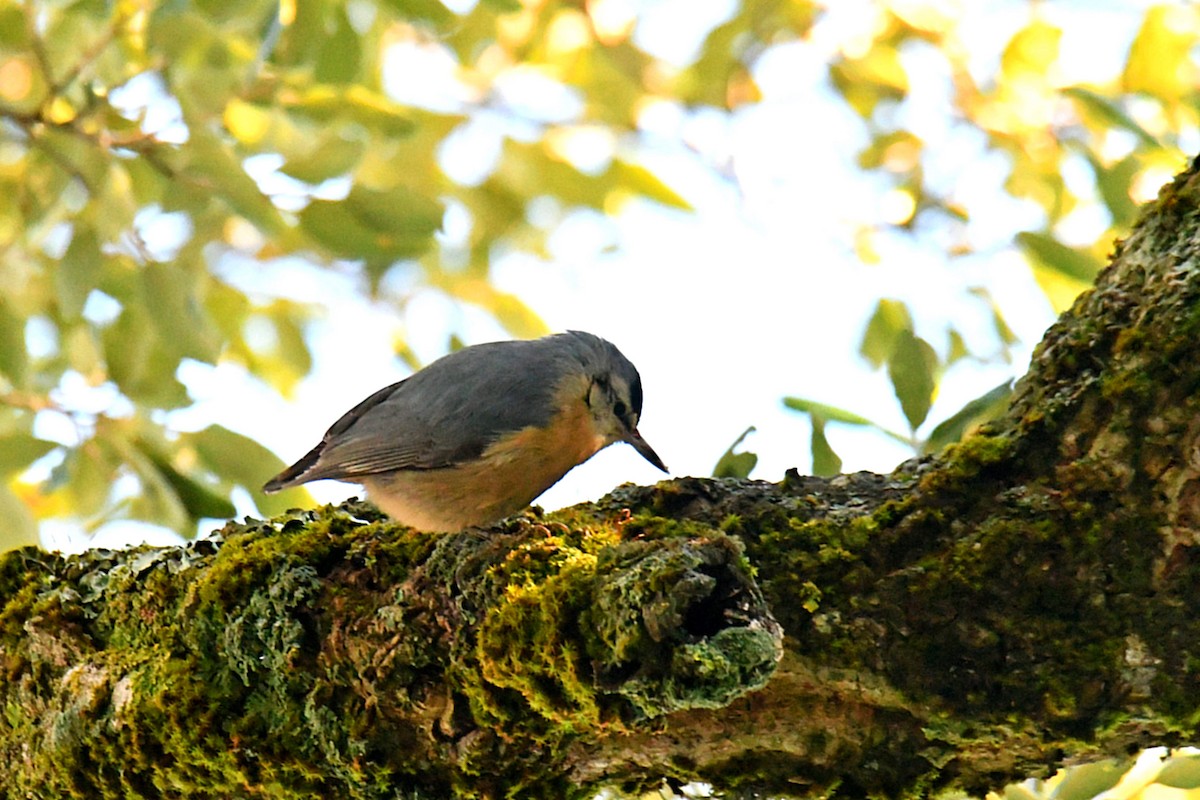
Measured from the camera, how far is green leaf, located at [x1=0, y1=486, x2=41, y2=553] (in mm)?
2764

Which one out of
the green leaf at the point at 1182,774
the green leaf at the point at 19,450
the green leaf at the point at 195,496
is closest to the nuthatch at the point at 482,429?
the green leaf at the point at 195,496

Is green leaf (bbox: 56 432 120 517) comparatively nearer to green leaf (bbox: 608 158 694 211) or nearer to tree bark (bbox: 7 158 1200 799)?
tree bark (bbox: 7 158 1200 799)

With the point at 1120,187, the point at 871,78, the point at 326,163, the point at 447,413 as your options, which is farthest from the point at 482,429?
the point at 871,78

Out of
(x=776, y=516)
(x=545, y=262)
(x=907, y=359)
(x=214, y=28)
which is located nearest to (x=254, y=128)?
Result: (x=214, y=28)

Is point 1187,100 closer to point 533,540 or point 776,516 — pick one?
point 776,516

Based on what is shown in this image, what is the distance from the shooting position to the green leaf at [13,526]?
276 centimetres

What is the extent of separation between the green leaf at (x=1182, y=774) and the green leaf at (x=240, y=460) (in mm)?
2085

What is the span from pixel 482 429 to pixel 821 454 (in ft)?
3.03

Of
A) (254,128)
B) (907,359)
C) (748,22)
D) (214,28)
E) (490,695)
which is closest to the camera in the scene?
(490,695)

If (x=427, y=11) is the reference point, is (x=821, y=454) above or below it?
below

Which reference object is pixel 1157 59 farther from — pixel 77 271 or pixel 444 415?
pixel 77 271

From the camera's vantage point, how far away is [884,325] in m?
A: 3.17

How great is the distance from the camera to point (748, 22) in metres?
4.36

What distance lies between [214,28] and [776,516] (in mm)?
1903
